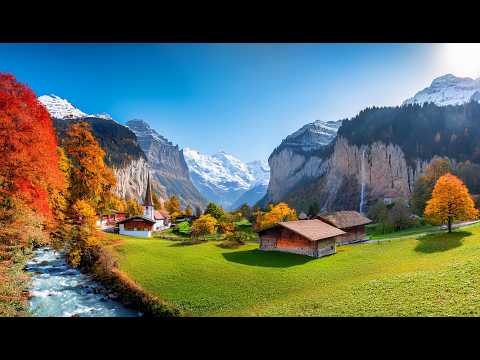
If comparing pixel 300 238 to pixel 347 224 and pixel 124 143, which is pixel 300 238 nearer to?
pixel 347 224

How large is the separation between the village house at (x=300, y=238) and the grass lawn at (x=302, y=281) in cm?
68

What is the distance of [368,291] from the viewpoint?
18.8ft

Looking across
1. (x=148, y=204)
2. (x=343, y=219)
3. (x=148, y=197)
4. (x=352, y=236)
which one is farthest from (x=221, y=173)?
(x=352, y=236)

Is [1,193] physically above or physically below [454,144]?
below

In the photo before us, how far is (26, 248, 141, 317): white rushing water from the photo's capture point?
674cm

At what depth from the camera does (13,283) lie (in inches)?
233

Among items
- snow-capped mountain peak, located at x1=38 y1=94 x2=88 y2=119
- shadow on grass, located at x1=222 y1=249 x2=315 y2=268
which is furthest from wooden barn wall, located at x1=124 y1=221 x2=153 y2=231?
snow-capped mountain peak, located at x1=38 y1=94 x2=88 y2=119

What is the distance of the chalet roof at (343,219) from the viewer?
1505cm

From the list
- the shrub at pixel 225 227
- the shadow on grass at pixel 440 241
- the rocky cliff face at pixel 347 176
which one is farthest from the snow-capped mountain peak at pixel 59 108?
the rocky cliff face at pixel 347 176

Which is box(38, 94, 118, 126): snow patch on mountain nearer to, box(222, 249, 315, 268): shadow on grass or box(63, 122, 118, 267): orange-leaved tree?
box(63, 122, 118, 267): orange-leaved tree
